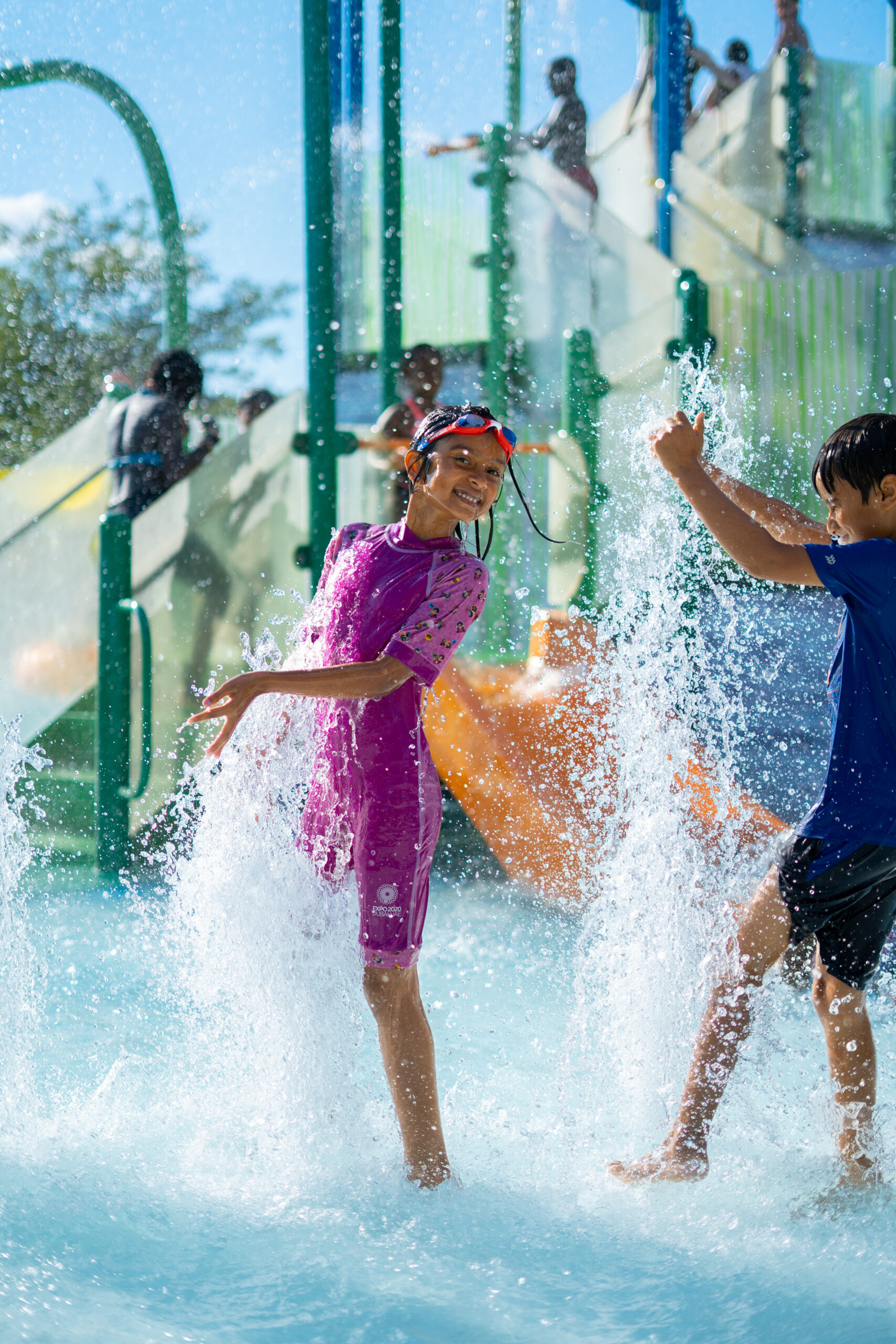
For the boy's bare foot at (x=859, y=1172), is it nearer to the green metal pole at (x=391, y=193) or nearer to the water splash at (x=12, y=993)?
the water splash at (x=12, y=993)

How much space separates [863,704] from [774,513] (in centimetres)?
46

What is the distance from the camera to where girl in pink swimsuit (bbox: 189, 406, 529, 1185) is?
1996 millimetres

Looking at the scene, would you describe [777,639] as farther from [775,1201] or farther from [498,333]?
[775,1201]

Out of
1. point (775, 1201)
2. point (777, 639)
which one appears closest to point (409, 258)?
point (777, 639)

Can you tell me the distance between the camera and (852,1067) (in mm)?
2096

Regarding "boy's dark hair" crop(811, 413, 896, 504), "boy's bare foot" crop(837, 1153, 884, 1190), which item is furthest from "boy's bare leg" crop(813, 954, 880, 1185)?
"boy's dark hair" crop(811, 413, 896, 504)

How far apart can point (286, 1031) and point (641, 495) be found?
10.9ft

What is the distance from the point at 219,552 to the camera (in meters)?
4.87

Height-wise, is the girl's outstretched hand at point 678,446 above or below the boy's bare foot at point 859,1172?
above

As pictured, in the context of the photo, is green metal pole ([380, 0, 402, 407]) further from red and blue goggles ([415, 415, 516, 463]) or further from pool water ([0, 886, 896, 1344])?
red and blue goggles ([415, 415, 516, 463])

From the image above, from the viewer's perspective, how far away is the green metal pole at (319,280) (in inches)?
189

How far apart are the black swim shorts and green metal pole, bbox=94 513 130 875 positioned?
3.28m

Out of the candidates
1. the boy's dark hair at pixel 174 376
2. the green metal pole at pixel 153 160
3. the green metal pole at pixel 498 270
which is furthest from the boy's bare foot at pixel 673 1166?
the green metal pole at pixel 153 160

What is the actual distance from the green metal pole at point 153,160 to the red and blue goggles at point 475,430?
4.47 meters
